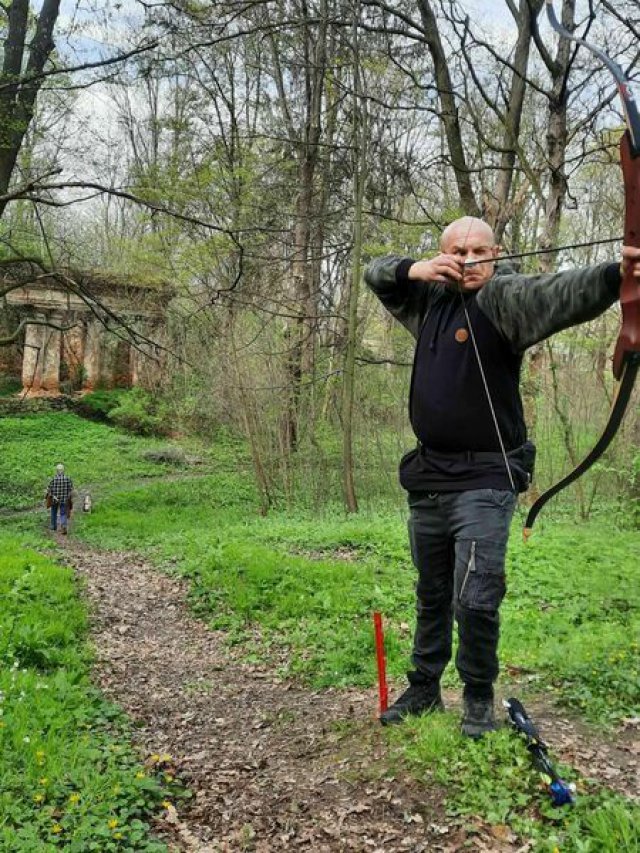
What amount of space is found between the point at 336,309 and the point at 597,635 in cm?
1143

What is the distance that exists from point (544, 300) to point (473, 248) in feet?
1.38

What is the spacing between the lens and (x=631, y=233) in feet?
6.93

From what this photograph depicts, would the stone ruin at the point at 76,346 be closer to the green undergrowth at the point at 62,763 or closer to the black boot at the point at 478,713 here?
the green undergrowth at the point at 62,763

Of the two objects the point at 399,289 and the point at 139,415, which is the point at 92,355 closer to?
the point at 139,415

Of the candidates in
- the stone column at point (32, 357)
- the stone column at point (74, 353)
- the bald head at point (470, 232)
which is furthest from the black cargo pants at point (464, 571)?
the stone column at point (74, 353)

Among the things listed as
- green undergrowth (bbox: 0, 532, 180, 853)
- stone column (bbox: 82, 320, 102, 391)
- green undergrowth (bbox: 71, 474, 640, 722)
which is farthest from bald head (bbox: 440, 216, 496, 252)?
stone column (bbox: 82, 320, 102, 391)

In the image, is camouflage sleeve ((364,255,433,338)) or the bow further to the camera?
camouflage sleeve ((364,255,433,338))

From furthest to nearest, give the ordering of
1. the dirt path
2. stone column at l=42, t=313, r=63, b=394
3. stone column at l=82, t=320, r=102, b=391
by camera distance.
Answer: stone column at l=82, t=320, r=102, b=391 → stone column at l=42, t=313, r=63, b=394 → the dirt path

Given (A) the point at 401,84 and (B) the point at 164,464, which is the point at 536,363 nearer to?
(A) the point at 401,84

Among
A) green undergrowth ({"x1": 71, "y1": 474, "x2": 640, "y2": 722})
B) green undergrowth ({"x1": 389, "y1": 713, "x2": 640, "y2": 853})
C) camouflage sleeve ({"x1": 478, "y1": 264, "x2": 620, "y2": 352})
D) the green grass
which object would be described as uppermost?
camouflage sleeve ({"x1": 478, "y1": 264, "x2": 620, "y2": 352})

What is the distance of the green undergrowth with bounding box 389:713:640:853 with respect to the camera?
231 centimetres

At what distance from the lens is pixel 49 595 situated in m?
6.27

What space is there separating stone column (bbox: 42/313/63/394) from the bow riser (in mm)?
26371

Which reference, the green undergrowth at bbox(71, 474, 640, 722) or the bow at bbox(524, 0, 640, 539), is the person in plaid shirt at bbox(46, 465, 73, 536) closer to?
the green undergrowth at bbox(71, 474, 640, 722)
